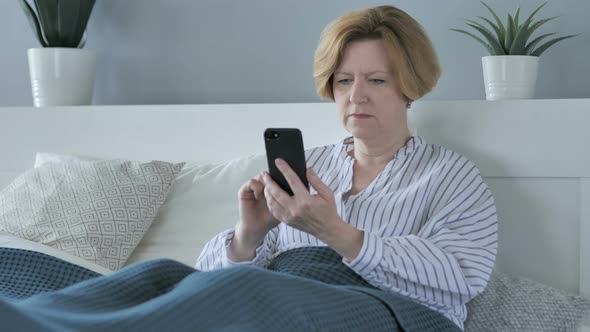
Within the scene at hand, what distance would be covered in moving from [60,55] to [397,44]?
119cm

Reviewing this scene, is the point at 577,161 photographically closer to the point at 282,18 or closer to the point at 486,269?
the point at 486,269

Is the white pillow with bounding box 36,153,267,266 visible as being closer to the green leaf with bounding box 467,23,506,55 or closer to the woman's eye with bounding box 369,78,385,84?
the woman's eye with bounding box 369,78,385,84

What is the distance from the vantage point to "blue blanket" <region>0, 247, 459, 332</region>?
3.76ft

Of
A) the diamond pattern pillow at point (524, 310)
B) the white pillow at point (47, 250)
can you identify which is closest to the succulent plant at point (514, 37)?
the diamond pattern pillow at point (524, 310)

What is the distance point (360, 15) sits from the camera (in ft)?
6.37

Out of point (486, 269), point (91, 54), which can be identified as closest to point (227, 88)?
point (91, 54)

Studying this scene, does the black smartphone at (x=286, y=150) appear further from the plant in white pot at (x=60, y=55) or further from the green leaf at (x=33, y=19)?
the green leaf at (x=33, y=19)

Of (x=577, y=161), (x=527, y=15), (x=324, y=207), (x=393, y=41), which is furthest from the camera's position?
(x=527, y=15)

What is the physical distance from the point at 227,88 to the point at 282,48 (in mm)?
213

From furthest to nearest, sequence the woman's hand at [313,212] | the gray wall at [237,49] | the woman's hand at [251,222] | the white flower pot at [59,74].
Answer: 1. the white flower pot at [59,74]
2. the gray wall at [237,49]
3. the woman's hand at [251,222]
4. the woman's hand at [313,212]

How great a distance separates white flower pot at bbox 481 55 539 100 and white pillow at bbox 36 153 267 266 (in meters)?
0.61

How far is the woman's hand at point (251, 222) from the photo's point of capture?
68.8 inches

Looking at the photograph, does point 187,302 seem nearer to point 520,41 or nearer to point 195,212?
point 195,212

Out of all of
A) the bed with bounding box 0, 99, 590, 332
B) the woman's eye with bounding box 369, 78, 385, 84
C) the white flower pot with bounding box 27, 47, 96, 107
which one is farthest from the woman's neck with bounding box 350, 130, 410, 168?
the white flower pot with bounding box 27, 47, 96, 107
